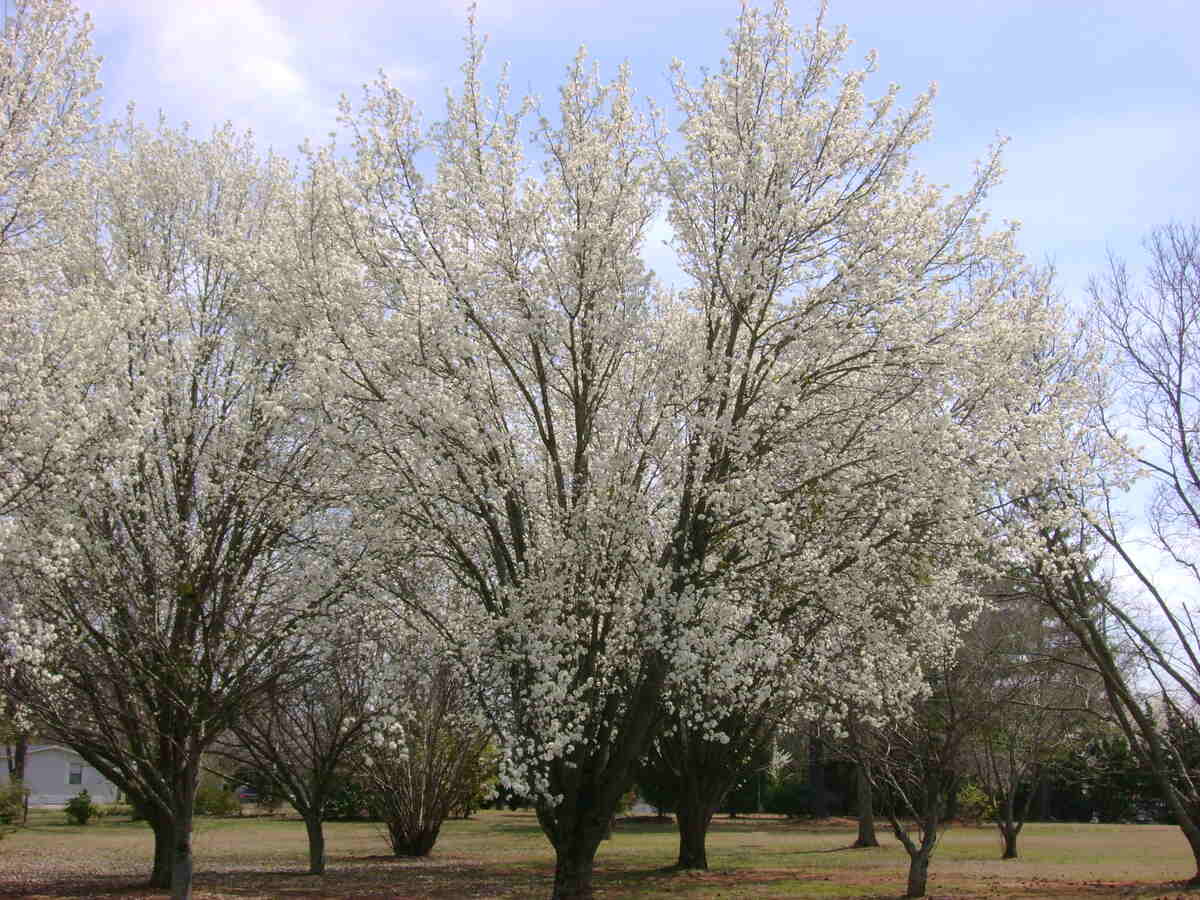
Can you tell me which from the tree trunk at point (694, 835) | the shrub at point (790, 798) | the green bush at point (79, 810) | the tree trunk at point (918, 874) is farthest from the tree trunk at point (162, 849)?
the shrub at point (790, 798)

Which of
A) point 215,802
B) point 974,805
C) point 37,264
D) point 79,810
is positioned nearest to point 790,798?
point 974,805

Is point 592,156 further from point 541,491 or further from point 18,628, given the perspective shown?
point 18,628

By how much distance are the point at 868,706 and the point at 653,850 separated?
1335cm

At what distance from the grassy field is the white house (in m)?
16.7

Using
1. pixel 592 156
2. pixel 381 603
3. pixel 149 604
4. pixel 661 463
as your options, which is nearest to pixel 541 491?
pixel 661 463

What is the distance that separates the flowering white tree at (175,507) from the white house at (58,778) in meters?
46.2

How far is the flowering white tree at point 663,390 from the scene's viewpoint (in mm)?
10109

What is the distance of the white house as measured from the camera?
173 feet

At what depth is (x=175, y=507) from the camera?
1273cm

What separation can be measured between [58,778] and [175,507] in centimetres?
5055

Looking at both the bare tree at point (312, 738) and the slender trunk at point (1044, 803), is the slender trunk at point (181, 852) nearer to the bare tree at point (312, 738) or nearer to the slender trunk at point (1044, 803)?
the bare tree at point (312, 738)

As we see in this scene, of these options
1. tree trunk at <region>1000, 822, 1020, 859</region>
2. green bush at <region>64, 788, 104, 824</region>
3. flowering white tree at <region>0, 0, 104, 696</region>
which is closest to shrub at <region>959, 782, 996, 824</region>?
tree trunk at <region>1000, 822, 1020, 859</region>

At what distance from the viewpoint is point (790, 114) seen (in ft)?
35.2

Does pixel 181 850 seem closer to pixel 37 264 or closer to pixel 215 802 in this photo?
pixel 37 264
